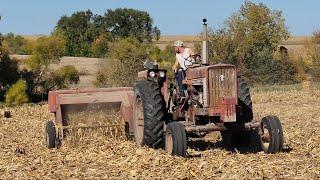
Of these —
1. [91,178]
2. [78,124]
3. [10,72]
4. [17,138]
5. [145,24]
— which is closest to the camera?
[91,178]

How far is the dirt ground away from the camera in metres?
7.75

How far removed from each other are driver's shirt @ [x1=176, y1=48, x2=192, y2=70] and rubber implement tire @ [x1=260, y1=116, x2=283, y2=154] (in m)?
1.87

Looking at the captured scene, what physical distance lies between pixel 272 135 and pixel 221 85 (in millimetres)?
1060

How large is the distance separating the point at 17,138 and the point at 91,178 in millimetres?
6513

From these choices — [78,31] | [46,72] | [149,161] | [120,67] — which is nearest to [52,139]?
[149,161]

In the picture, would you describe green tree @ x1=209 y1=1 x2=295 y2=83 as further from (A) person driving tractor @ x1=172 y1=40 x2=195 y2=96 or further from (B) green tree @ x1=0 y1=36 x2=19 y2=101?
(A) person driving tractor @ x1=172 y1=40 x2=195 y2=96

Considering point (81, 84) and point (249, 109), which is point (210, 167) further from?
point (81, 84)

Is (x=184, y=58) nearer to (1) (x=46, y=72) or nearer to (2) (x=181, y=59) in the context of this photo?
(2) (x=181, y=59)

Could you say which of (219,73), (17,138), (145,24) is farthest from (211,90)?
(145,24)

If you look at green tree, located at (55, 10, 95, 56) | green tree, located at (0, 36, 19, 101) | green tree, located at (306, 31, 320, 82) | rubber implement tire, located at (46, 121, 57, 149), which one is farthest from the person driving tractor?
green tree, located at (55, 10, 95, 56)

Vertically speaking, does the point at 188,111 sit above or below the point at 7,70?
below

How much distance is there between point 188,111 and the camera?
1034 cm

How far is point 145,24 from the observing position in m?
78.4

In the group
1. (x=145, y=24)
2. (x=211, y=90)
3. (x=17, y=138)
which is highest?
(x=145, y=24)
